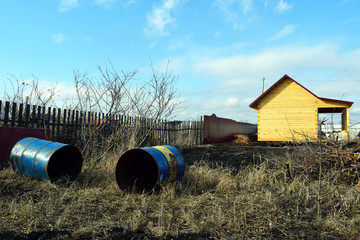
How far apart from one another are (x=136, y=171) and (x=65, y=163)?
164 centimetres

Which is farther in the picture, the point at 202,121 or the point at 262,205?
the point at 202,121

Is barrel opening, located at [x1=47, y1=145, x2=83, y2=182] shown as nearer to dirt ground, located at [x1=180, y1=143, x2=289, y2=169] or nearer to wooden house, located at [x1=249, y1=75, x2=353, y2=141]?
dirt ground, located at [x1=180, y1=143, x2=289, y2=169]

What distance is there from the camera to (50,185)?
4.31 m

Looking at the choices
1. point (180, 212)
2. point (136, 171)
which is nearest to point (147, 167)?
point (136, 171)

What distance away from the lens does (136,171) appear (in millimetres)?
5051

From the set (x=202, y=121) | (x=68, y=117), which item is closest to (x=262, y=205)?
(x=68, y=117)

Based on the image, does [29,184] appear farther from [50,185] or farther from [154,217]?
[154,217]

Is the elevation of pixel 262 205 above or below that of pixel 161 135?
below

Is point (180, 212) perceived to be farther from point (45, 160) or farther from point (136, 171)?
point (45, 160)

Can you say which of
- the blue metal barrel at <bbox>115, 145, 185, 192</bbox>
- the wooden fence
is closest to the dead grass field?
the blue metal barrel at <bbox>115, 145, 185, 192</bbox>

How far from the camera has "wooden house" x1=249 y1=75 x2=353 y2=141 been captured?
562 inches

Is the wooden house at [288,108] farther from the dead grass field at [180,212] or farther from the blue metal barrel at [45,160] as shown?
the blue metal barrel at [45,160]

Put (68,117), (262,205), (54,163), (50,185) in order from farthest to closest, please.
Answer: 1. (68,117)
2. (54,163)
3. (50,185)
4. (262,205)

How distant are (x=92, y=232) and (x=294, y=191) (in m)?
3.06
